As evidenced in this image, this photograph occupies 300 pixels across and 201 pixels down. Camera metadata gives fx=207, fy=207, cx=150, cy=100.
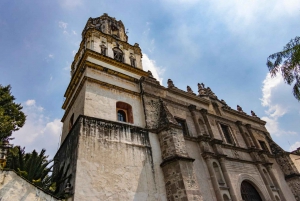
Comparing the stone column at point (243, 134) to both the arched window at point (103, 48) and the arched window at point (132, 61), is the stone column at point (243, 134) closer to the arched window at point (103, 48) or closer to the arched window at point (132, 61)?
the arched window at point (132, 61)

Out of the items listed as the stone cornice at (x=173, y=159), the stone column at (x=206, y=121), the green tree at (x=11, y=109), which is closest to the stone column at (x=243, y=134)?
the stone column at (x=206, y=121)

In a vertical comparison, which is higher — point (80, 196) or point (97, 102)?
point (97, 102)

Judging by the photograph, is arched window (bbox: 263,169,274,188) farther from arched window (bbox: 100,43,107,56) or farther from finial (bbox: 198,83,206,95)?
arched window (bbox: 100,43,107,56)

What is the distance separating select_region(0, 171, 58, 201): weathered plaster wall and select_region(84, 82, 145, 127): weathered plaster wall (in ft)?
13.2

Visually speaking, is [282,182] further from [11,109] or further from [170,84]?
[11,109]

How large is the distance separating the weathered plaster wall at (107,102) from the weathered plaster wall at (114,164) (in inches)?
27.3

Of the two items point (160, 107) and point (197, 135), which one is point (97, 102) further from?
point (197, 135)

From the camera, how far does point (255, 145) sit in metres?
16.1

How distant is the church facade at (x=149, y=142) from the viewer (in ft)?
27.6

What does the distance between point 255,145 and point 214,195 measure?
762 cm

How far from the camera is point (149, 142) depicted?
10180 mm

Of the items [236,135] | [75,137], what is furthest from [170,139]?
[236,135]

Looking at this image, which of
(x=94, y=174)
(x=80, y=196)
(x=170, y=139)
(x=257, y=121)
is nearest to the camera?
(x=80, y=196)

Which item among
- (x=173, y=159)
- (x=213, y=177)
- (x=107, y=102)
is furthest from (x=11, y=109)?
(x=213, y=177)
